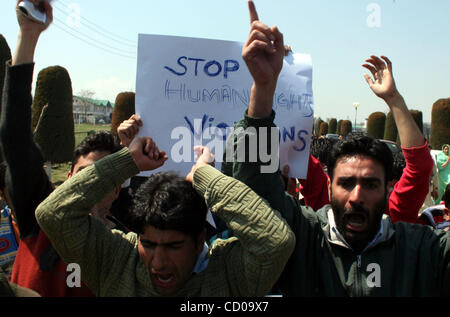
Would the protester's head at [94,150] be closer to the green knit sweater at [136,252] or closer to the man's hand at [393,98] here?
the green knit sweater at [136,252]

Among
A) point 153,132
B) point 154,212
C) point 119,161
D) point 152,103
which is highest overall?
point 152,103

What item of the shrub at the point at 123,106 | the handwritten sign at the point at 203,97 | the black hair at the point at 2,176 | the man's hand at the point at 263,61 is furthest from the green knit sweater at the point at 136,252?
the shrub at the point at 123,106

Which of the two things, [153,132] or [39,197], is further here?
[153,132]

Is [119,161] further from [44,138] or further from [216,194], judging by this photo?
[44,138]

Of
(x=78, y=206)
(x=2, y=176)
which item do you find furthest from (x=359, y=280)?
(x=2, y=176)

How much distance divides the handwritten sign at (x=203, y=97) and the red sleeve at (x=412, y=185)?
22.6 inches

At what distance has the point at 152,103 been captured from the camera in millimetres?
2500

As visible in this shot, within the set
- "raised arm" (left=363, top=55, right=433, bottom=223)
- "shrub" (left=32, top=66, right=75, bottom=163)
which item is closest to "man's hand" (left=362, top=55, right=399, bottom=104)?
"raised arm" (left=363, top=55, right=433, bottom=223)

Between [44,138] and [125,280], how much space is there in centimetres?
1280

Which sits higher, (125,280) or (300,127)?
(300,127)

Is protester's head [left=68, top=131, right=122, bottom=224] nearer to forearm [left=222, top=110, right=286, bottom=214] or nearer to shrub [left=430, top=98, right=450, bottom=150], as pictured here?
forearm [left=222, top=110, right=286, bottom=214]

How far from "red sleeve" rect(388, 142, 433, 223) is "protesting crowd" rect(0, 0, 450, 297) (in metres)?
0.02
